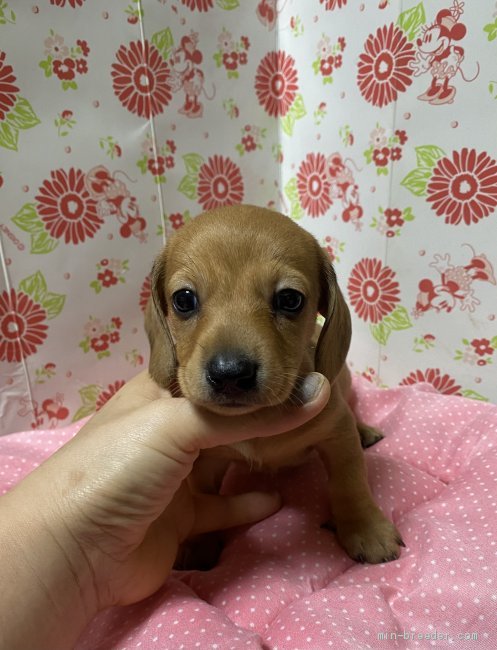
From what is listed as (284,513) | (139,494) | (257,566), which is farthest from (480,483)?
(139,494)

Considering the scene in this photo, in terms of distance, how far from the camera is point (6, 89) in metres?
2.12

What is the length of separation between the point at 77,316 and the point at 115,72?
1145 millimetres

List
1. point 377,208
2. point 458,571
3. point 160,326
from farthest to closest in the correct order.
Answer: point 377,208 < point 160,326 < point 458,571

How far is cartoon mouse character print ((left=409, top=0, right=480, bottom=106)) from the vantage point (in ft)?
6.72

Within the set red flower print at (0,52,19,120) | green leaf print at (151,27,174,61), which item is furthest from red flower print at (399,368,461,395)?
red flower print at (0,52,19,120)

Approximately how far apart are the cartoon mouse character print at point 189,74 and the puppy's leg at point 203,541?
1732mm

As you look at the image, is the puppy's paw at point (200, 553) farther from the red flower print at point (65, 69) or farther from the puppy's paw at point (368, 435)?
the red flower print at point (65, 69)

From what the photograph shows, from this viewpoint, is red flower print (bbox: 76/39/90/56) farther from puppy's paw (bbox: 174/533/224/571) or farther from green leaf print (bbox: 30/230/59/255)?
puppy's paw (bbox: 174/533/224/571)

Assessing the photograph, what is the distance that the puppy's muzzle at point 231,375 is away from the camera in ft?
4.02

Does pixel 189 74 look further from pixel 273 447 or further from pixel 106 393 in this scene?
pixel 273 447

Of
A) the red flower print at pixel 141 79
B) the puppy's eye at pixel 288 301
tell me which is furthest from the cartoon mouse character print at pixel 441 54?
the puppy's eye at pixel 288 301

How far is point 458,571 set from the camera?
4.61 ft

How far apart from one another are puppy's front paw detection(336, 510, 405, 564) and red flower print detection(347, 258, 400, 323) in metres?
1.20

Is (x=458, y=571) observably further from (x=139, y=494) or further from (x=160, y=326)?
(x=160, y=326)
